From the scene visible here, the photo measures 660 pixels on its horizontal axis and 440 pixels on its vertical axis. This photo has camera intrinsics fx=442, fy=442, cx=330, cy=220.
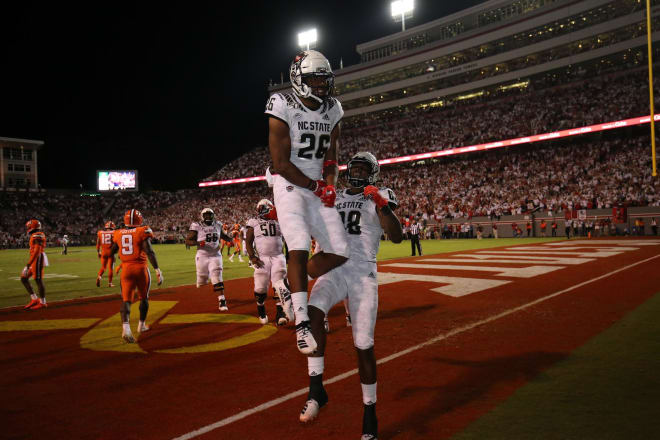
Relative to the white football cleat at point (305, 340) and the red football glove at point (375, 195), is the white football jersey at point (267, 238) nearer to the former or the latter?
the white football cleat at point (305, 340)

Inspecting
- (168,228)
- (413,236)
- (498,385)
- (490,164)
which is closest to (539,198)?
(490,164)

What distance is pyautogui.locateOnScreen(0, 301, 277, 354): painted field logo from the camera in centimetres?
618

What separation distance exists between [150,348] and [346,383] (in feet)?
10.5

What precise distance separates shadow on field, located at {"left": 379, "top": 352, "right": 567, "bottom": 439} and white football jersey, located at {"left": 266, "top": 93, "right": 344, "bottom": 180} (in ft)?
7.21

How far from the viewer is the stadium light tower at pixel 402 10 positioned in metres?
61.7

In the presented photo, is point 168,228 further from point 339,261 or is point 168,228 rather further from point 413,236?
point 339,261

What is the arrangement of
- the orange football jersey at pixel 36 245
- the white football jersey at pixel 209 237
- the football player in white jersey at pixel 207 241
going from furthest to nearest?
the orange football jersey at pixel 36 245 < the white football jersey at pixel 209 237 < the football player in white jersey at pixel 207 241

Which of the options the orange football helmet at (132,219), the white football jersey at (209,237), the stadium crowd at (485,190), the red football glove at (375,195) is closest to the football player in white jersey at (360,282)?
the red football glove at (375,195)

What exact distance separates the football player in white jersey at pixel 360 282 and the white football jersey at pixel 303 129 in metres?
0.37

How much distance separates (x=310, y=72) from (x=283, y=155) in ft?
2.52

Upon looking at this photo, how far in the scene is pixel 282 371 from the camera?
16.3 ft

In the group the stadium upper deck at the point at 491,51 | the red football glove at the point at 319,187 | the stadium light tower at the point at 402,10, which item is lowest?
the red football glove at the point at 319,187

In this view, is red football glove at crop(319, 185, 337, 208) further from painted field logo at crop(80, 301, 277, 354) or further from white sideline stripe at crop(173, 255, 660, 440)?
painted field logo at crop(80, 301, 277, 354)

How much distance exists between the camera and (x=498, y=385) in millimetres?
4324
